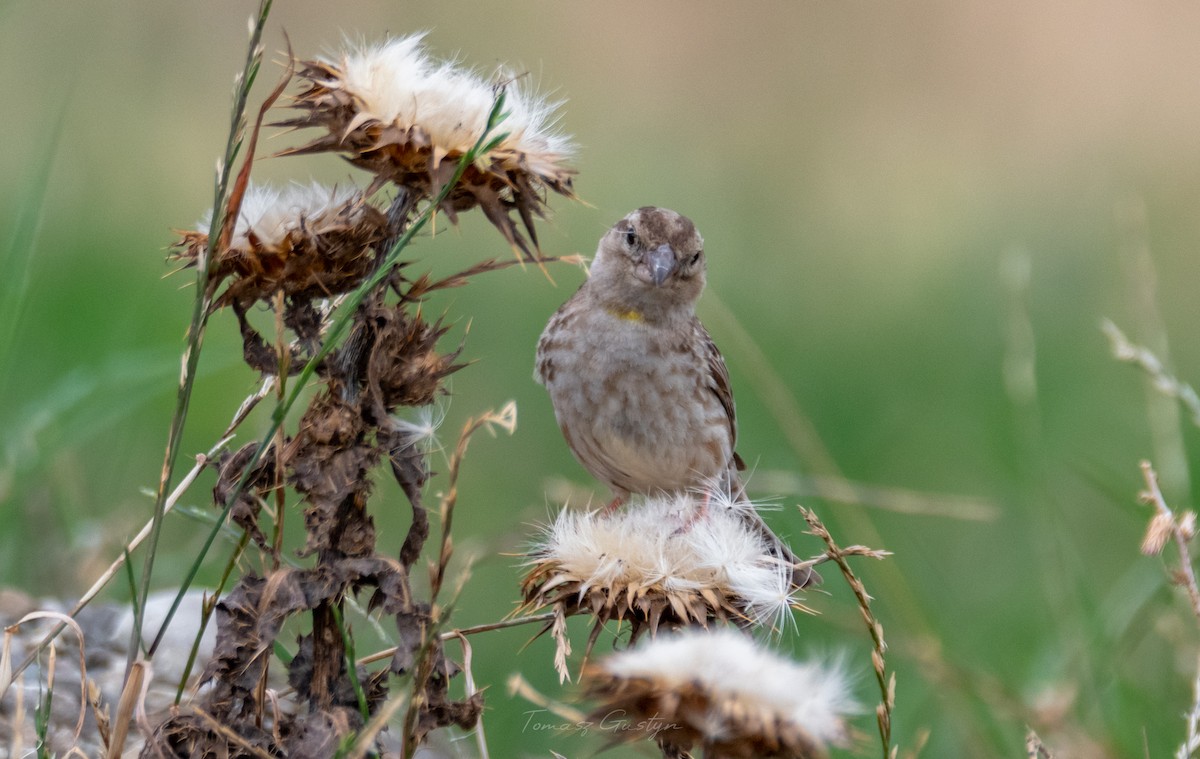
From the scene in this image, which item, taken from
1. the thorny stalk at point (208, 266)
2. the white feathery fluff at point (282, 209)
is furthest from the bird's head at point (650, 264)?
the thorny stalk at point (208, 266)

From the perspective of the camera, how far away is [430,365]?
83.7 inches

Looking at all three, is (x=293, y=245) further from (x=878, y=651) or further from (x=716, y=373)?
(x=716, y=373)

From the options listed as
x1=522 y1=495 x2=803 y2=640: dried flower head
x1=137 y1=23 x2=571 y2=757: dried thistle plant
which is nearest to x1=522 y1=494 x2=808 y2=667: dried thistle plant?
x1=522 y1=495 x2=803 y2=640: dried flower head

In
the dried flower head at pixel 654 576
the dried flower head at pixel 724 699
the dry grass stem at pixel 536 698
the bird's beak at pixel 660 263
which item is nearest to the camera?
the dried flower head at pixel 724 699

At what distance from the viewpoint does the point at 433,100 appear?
2164 mm

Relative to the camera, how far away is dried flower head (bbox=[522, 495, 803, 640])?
2.35m

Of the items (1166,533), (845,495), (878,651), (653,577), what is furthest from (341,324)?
(845,495)

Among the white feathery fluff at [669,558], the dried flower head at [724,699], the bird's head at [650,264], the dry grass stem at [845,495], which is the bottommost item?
the dry grass stem at [845,495]

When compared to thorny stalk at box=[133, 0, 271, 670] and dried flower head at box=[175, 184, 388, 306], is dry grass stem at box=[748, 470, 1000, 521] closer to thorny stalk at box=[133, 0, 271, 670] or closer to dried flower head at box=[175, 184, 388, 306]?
dried flower head at box=[175, 184, 388, 306]

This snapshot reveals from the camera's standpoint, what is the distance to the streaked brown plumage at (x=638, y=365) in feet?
13.2

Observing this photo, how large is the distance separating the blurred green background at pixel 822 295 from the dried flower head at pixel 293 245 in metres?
0.25

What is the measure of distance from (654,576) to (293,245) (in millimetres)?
788

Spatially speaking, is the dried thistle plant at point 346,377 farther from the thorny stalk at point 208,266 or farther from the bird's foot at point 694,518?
the bird's foot at point 694,518

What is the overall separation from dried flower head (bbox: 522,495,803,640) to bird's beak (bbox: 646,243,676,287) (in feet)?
5.01
